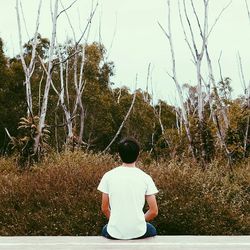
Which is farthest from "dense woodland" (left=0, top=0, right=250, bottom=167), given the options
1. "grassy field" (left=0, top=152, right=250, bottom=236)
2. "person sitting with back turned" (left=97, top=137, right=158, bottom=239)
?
"person sitting with back turned" (left=97, top=137, right=158, bottom=239)

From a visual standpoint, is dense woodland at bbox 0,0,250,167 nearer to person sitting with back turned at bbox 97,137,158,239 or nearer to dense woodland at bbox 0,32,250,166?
dense woodland at bbox 0,32,250,166

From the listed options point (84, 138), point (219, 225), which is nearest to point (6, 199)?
point (219, 225)

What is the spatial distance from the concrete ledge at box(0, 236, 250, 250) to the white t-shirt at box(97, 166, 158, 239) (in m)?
0.12

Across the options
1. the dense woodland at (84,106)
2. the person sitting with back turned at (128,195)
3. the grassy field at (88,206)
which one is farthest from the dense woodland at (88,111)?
the person sitting with back turned at (128,195)

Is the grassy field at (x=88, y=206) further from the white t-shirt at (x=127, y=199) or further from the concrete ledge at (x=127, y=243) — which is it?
the concrete ledge at (x=127, y=243)

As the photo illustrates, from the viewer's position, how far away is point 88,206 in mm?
7199

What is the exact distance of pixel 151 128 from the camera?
31.5 meters

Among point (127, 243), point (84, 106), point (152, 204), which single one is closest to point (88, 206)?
point (152, 204)

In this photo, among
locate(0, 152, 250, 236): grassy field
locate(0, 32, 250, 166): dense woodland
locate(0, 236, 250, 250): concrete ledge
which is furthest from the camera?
locate(0, 32, 250, 166): dense woodland

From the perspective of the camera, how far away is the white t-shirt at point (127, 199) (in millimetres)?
3484

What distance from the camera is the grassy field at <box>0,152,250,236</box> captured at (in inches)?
278

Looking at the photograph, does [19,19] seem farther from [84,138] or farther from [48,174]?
[84,138]

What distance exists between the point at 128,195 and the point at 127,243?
14.2 inches

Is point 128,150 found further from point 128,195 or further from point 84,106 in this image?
point 84,106
